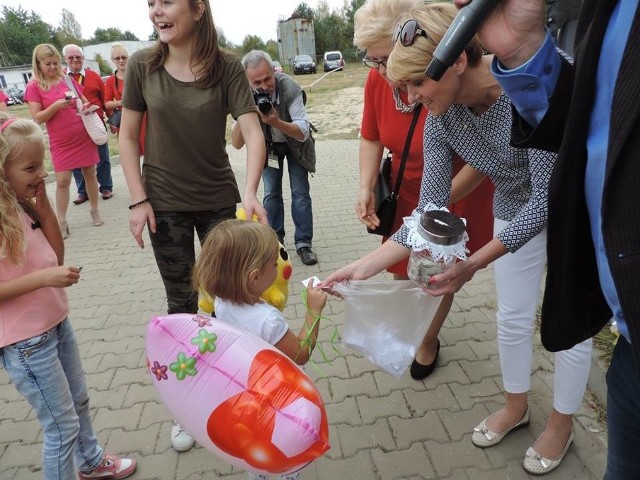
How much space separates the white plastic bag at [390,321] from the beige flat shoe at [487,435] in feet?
1.81

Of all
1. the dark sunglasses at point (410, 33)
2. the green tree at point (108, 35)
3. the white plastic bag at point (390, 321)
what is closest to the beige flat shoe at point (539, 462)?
the white plastic bag at point (390, 321)

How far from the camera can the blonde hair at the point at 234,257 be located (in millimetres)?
1626

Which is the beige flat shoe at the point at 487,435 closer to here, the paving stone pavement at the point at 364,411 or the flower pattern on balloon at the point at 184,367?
the paving stone pavement at the point at 364,411

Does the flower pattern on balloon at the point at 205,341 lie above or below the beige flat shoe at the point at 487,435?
above

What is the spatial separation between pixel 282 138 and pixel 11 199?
2.68m

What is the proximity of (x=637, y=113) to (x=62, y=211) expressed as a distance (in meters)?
5.87

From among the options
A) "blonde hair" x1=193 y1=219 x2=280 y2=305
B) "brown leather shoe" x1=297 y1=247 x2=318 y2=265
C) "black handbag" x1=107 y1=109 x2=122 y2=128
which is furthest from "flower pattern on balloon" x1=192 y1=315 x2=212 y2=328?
"black handbag" x1=107 y1=109 x2=122 y2=128

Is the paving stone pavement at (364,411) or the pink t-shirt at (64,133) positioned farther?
the pink t-shirt at (64,133)

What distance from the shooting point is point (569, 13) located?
3635 mm

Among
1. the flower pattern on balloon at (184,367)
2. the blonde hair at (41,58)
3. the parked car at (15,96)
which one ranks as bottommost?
the parked car at (15,96)

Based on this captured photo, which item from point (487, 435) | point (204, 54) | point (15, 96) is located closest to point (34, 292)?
point (204, 54)

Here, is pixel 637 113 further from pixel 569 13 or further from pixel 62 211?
pixel 62 211

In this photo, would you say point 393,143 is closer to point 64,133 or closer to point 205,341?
point 205,341

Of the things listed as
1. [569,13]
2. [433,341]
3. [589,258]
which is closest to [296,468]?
[589,258]
